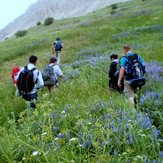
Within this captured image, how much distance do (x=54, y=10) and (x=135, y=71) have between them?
99106 millimetres

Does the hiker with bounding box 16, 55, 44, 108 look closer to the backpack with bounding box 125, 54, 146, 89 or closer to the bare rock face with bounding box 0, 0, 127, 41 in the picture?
the backpack with bounding box 125, 54, 146, 89

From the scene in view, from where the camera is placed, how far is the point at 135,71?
434cm

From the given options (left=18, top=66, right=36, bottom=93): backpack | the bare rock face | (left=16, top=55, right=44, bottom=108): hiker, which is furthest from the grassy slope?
the bare rock face

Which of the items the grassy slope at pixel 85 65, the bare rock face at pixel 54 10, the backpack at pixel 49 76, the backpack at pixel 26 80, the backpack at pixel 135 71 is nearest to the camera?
the grassy slope at pixel 85 65

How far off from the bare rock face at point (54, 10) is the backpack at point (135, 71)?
2811 inches

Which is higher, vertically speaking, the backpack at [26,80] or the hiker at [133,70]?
the backpack at [26,80]

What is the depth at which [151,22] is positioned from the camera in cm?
1698

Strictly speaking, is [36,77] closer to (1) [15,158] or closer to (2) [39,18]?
(1) [15,158]

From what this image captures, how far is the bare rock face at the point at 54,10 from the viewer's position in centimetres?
7430

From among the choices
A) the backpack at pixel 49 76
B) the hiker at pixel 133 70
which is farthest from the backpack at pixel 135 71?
the backpack at pixel 49 76

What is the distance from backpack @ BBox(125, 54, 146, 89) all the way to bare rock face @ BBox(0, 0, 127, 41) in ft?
234

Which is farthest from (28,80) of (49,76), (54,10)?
(54,10)

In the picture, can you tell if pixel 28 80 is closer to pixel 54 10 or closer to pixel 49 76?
pixel 49 76

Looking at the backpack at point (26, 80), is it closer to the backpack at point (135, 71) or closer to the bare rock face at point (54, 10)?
the backpack at point (135, 71)
